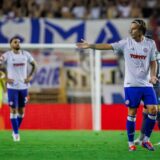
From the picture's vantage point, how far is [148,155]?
43.3ft

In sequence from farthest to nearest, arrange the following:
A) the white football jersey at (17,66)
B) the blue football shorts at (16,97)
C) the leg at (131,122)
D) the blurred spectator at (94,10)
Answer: the blurred spectator at (94,10), the white football jersey at (17,66), the blue football shorts at (16,97), the leg at (131,122)

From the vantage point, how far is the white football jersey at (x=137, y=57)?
540 inches

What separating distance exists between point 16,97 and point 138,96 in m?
4.68

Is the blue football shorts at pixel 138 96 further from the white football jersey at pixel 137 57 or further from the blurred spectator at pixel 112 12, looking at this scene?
the blurred spectator at pixel 112 12

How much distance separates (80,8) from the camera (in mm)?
25141

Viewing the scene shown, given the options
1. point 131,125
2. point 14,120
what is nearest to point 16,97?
point 14,120

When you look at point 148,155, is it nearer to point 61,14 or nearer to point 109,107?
point 109,107

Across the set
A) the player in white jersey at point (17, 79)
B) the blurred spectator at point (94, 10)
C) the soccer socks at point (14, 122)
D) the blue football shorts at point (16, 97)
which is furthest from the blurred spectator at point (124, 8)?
the soccer socks at point (14, 122)

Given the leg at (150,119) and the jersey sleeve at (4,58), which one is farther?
the jersey sleeve at (4,58)

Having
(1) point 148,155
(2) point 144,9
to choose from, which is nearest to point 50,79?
(2) point 144,9

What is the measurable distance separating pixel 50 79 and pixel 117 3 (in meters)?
3.71

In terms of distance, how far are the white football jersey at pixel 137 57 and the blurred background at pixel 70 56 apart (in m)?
8.51

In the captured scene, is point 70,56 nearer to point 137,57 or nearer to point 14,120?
point 14,120

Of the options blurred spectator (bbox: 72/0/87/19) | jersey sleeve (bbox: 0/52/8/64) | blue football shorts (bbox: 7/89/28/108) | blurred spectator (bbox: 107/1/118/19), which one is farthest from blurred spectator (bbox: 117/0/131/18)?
blue football shorts (bbox: 7/89/28/108)
